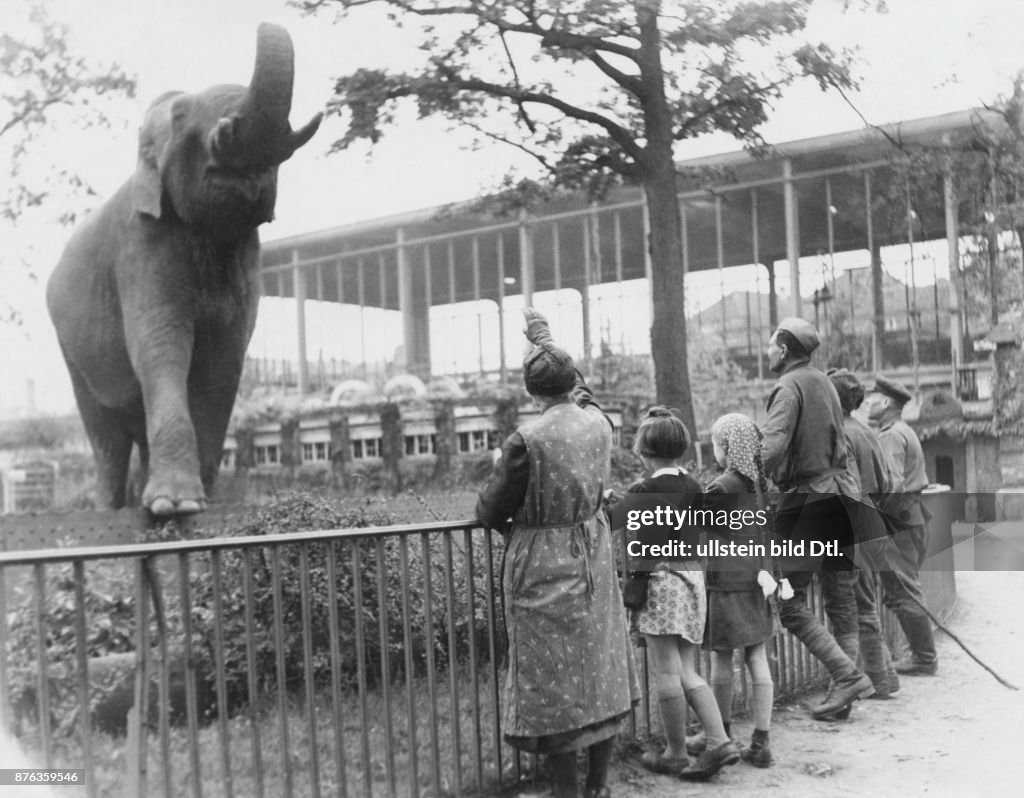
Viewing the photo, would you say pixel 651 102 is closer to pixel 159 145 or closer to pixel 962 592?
pixel 159 145

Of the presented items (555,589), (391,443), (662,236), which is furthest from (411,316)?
(555,589)

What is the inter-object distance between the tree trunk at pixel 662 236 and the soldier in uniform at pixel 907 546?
1436 mm

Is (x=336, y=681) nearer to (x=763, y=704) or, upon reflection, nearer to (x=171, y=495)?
(x=763, y=704)

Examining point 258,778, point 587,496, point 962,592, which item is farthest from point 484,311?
point 258,778

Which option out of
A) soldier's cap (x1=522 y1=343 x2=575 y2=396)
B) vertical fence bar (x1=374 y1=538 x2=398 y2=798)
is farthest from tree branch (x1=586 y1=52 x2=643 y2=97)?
vertical fence bar (x1=374 y1=538 x2=398 y2=798)

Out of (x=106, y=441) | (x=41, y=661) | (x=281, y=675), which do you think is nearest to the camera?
(x=41, y=661)

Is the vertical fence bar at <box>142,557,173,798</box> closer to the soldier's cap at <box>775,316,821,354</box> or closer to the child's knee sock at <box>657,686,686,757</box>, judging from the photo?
the child's knee sock at <box>657,686,686,757</box>

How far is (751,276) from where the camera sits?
10875mm

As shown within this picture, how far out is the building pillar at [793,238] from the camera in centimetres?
965

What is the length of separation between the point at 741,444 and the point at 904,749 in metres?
1.41

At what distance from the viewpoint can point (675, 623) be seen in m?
3.85

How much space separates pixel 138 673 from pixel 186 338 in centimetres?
306

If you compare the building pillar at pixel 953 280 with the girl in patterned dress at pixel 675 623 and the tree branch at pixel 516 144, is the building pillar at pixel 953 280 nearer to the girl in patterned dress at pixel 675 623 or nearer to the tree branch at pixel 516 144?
the tree branch at pixel 516 144

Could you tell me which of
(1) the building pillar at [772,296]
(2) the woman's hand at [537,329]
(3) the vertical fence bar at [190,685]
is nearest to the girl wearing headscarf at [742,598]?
(2) the woman's hand at [537,329]
